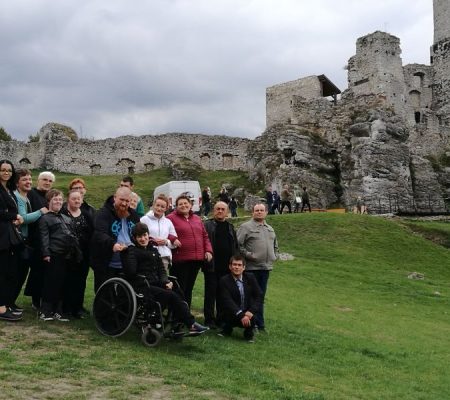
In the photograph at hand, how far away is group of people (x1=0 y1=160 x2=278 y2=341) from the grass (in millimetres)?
483

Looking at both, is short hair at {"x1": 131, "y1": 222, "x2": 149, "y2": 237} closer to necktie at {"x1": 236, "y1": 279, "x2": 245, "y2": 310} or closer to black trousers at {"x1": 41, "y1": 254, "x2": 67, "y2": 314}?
black trousers at {"x1": 41, "y1": 254, "x2": 67, "y2": 314}

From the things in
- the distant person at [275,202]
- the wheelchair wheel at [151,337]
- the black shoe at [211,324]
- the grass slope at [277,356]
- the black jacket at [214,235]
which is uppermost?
the distant person at [275,202]

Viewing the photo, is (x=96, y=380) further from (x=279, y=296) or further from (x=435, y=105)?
(x=435, y=105)

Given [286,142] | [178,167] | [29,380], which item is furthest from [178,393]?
[178,167]

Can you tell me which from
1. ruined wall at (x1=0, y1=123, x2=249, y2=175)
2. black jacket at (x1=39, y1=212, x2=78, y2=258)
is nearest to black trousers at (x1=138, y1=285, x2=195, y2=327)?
black jacket at (x1=39, y1=212, x2=78, y2=258)

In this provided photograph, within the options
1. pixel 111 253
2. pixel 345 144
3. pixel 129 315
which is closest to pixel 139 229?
pixel 111 253

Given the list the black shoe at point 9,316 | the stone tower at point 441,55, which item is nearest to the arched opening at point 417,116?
the stone tower at point 441,55

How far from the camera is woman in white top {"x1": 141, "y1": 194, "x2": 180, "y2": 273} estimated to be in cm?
934

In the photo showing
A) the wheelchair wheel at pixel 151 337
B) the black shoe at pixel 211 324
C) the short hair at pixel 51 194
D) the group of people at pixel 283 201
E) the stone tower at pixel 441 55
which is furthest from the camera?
the stone tower at pixel 441 55

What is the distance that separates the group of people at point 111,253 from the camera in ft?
29.0

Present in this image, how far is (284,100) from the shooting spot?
49.4 meters

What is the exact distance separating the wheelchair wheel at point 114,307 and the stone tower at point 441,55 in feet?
163

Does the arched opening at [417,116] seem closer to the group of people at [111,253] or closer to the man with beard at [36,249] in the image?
the group of people at [111,253]

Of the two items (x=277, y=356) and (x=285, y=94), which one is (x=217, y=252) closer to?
(x=277, y=356)
